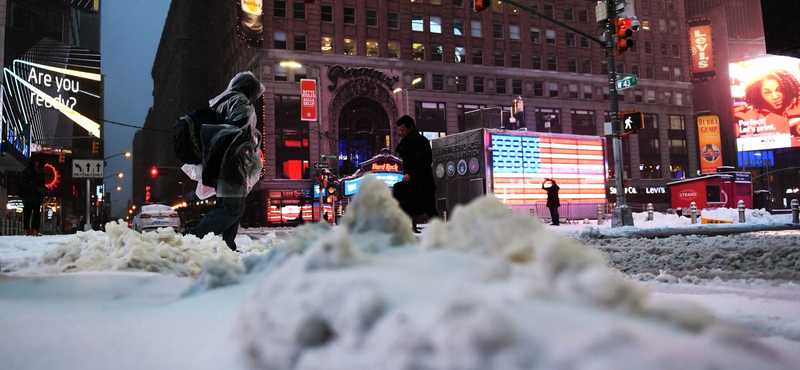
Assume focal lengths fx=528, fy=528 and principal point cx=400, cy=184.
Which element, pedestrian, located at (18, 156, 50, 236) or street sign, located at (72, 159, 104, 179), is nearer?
pedestrian, located at (18, 156, 50, 236)

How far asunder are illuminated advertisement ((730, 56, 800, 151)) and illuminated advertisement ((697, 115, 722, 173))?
2.84 metres

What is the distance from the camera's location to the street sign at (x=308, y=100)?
36.7 meters

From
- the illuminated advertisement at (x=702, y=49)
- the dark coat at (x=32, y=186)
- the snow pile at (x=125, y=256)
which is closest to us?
the snow pile at (x=125, y=256)

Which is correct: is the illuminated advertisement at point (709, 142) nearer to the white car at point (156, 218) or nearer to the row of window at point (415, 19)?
the row of window at point (415, 19)

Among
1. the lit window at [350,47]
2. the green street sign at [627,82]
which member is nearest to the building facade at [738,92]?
the lit window at [350,47]

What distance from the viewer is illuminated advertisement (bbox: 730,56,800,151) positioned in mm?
51844

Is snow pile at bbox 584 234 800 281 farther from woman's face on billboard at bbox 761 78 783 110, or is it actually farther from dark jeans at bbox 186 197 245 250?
woman's face on billboard at bbox 761 78 783 110

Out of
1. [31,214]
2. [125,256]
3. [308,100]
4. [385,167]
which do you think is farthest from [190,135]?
[308,100]

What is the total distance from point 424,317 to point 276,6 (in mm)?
46772

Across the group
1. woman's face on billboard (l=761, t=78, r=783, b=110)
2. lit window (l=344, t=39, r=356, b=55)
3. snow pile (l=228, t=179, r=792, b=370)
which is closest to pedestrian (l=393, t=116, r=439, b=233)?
snow pile (l=228, t=179, r=792, b=370)

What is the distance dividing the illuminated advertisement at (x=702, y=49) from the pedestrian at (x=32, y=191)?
61396 mm

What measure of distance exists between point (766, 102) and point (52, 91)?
6387cm

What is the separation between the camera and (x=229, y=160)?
224 inches

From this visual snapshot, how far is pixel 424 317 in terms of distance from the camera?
1248 millimetres
